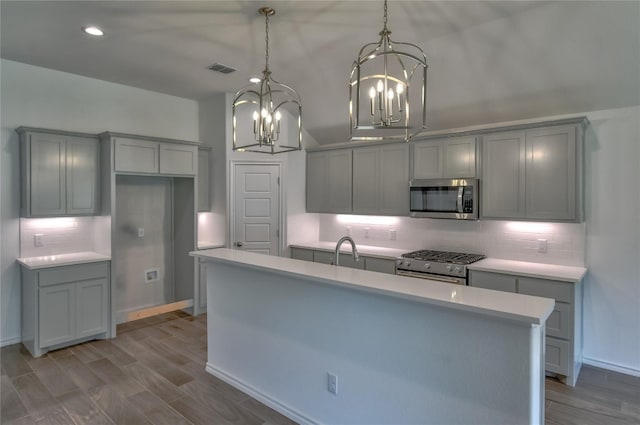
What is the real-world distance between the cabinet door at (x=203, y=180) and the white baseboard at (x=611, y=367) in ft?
15.9

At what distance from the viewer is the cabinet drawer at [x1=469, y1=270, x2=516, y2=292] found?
354 centimetres

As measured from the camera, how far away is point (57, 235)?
4.30 metres

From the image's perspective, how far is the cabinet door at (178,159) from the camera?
15.3ft

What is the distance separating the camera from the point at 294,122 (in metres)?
5.56

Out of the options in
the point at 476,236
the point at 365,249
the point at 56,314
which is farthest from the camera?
the point at 365,249

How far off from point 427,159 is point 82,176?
398cm

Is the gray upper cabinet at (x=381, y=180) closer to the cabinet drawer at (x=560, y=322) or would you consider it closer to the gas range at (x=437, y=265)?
the gas range at (x=437, y=265)

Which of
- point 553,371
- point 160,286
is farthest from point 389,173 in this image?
point 160,286

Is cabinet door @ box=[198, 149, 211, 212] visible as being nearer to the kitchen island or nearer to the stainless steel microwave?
the kitchen island

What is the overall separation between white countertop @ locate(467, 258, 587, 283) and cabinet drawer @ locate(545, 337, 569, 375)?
572 millimetres

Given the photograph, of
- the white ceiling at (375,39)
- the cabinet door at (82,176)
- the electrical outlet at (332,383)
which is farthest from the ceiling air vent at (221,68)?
the electrical outlet at (332,383)

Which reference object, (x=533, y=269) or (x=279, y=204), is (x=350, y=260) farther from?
(x=533, y=269)

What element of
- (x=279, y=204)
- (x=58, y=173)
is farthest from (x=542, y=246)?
(x=58, y=173)

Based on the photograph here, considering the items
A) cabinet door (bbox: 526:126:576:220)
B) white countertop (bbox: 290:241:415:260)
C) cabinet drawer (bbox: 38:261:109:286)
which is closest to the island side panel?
cabinet drawer (bbox: 38:261:109:286)
